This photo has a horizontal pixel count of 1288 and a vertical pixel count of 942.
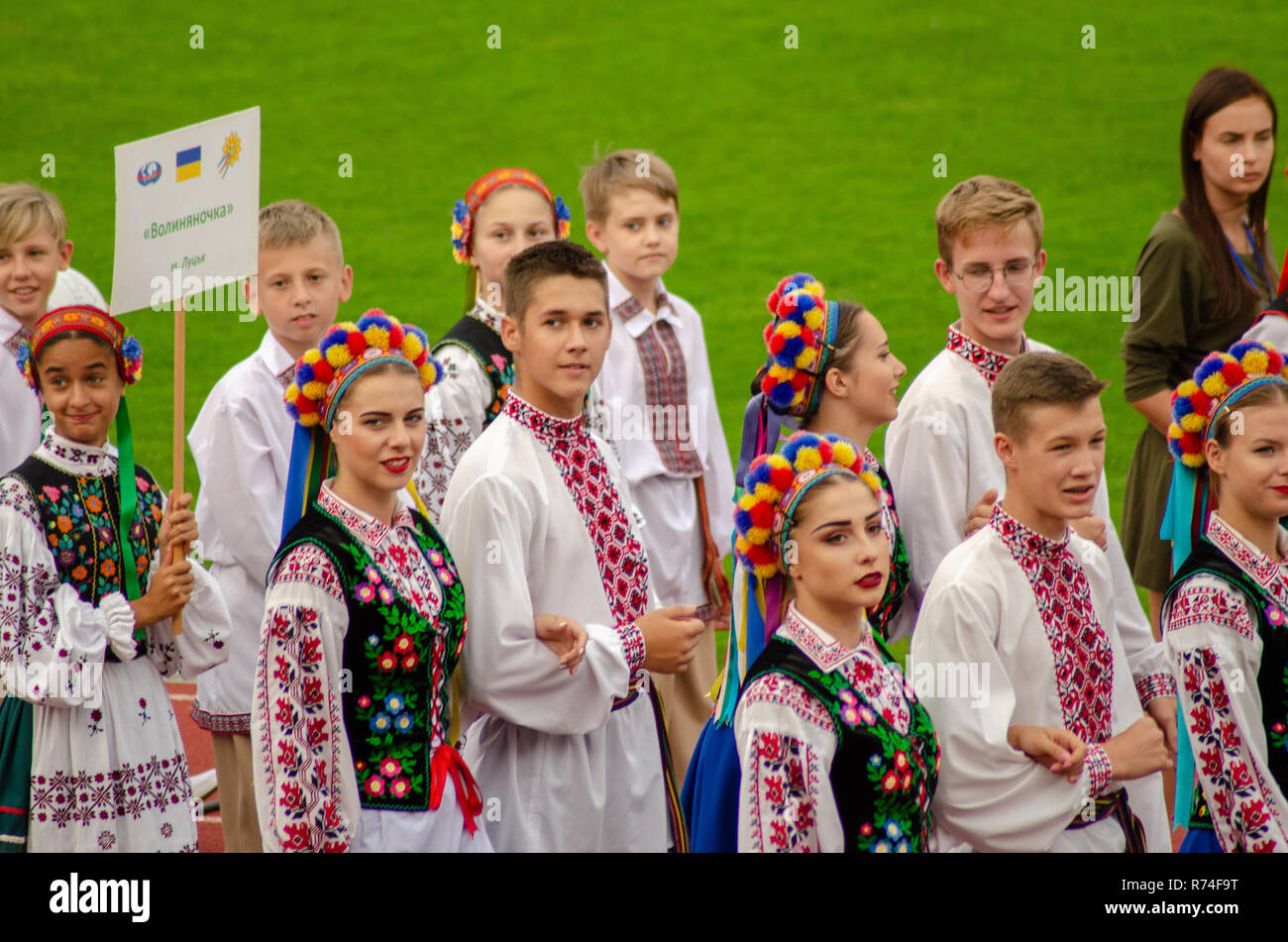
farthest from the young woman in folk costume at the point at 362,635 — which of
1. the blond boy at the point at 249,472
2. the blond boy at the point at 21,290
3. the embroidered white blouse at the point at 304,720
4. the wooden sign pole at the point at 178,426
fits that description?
the blond boy at the point at 21,290

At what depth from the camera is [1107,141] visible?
16.5 metres

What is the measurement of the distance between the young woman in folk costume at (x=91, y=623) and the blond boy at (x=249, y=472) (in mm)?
677

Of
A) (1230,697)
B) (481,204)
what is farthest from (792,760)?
(481,204)

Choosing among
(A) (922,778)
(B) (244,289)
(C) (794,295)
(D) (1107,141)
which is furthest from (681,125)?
(A) (922,778)

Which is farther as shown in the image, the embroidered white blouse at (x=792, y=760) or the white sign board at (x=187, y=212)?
the white sign board at (x=187, y=212)

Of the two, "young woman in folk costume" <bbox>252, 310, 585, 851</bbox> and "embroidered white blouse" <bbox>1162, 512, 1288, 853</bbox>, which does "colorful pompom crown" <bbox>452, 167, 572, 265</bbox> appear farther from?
"embroidered white blouse" <bbox>1162, 512, 1288, 853</bbox>

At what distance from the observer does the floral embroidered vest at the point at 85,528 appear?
443cm

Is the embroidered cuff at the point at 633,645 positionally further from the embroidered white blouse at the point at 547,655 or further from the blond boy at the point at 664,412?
the blond boy at the point at 664,412

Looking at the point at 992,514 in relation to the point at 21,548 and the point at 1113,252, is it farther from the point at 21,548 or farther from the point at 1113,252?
the point at 1113,252

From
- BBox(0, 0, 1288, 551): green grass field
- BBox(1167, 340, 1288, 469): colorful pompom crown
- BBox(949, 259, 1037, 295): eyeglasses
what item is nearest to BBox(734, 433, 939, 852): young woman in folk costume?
BBox(1167, 340, 1288, 469): colorful pompom crown

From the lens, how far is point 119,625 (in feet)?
14.7

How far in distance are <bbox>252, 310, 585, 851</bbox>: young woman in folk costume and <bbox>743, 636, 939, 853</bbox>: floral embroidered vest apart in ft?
2.21

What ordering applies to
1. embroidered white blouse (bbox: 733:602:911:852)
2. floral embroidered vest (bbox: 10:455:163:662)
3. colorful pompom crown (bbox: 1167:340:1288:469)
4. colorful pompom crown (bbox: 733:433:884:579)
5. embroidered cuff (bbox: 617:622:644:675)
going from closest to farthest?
embroidered white blouse (bbox: 733:602:911:852)
colorful pompom crown (bbox: 733:433:884:579)
embroidered cuff (bbox: 617:622:644:675)
colorful pompom crown (bbox: 1167:340:1288:469)
floral embroidered vest (bbox: 10:455:163:662)

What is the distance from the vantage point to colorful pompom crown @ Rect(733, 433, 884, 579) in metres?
3.79
